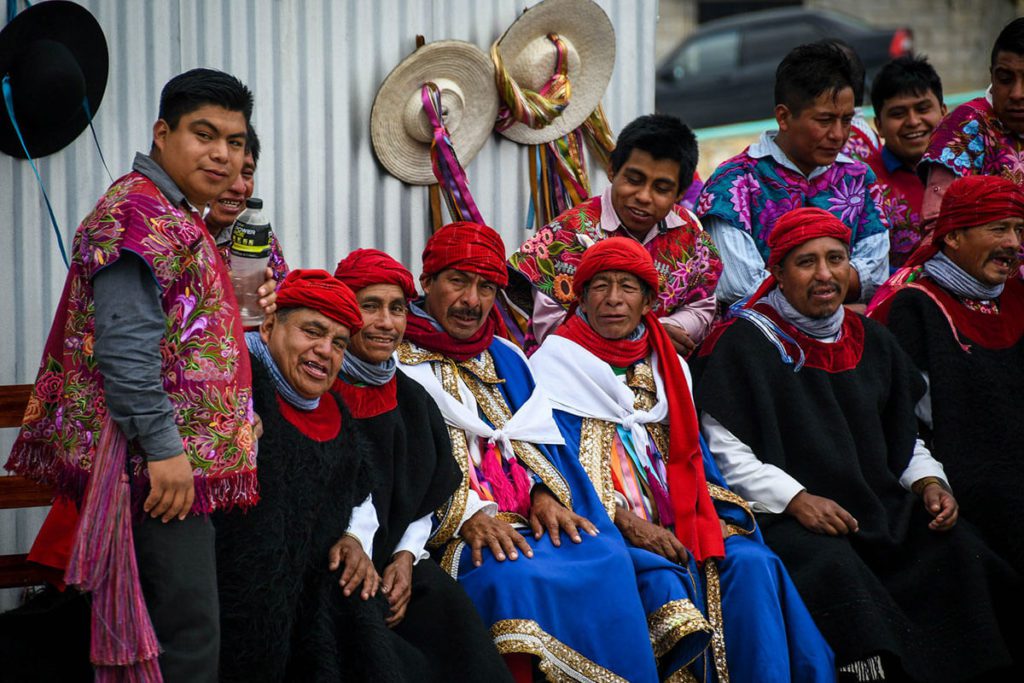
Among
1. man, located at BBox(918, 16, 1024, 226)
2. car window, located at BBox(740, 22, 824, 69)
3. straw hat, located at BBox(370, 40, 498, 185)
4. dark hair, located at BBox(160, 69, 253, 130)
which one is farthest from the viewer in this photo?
car window, located at BBox(740, 22, 824, 69)

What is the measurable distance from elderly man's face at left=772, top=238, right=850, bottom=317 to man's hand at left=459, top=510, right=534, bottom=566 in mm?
1470

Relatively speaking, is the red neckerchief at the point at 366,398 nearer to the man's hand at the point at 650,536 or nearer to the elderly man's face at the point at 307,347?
the elderly man's face at the point at 307,347

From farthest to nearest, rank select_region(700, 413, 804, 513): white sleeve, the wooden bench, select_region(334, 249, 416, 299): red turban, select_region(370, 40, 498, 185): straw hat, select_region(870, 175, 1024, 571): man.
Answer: select_region(370, 40, 498, 185): straw hat → select_region(870, 175, 1024, 571): man → select_region(700, 413, 804, 513): white sleeve → select_region(334, 249, 416, 299): red turban → the wooden bench

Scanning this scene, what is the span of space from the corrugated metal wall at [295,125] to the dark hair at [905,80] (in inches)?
45.1

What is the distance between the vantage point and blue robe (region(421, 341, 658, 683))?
3.97 metres

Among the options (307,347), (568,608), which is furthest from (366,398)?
(568,608)

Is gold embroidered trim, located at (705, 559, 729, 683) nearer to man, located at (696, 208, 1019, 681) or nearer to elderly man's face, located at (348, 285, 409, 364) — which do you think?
man, located at (696, 208, 1019, 681)

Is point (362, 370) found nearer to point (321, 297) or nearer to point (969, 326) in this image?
point (321, 297)

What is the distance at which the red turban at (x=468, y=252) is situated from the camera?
4582 millimetres

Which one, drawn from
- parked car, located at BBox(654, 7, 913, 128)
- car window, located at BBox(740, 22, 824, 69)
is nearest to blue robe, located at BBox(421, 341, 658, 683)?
parked car, located at BBox(654, 7, 913, 128)

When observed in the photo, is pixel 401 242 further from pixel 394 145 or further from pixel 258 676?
pixel 258 676

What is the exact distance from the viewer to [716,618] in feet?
14.2

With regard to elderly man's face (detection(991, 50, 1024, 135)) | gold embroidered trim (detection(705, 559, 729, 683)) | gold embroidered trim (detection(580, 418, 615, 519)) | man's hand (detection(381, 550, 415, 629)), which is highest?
elderly man's face (detection(991, 50, 1024, 135))

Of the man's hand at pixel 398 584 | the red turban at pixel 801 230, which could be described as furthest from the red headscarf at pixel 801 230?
the man's hand at pixel 398 584
